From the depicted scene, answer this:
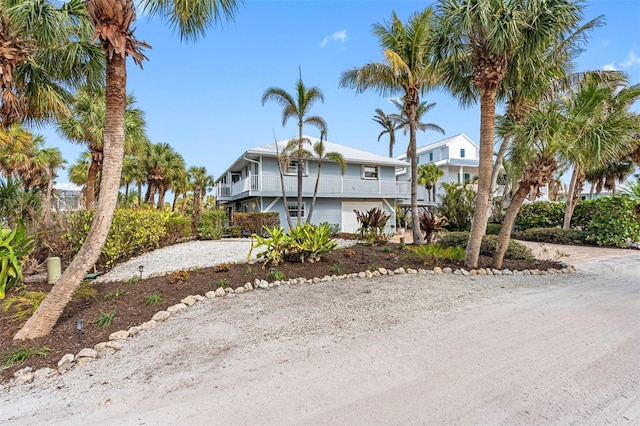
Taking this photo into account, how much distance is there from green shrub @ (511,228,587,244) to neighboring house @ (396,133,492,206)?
40.5ft

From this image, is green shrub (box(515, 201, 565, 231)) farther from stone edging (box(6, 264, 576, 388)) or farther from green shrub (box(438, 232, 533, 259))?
stone edging (box(6, 264, 576, 388))

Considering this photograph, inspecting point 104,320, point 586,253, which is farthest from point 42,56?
point 586,253

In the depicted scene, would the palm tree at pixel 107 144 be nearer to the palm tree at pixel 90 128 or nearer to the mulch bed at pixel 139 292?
the mulch bed at pixel 139 292

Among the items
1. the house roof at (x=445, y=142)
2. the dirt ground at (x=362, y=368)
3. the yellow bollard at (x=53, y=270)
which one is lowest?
the dirt ground at (x=362, y=368)

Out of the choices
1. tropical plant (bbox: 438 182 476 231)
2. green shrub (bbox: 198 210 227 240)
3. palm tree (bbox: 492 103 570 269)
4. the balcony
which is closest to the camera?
palm tree (bbox: 492 103 570 269)

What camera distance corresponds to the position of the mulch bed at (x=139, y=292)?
3.70m

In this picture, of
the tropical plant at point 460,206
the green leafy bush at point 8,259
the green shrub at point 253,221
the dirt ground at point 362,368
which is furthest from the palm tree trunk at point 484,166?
the tropical plant at point 460,206

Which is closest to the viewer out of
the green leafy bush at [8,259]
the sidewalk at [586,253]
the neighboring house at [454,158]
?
the green leafy bush at [8,259]

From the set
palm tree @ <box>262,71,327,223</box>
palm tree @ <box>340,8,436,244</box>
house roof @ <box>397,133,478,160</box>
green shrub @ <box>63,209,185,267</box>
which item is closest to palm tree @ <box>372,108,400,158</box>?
house roof @ <box>397,133,478,160</box>

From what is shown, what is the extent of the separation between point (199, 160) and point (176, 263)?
85.2 feet

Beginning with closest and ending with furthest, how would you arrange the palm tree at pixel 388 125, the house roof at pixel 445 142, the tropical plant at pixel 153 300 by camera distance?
the tropical plant at pixel 153 300, the house roof at pixel 445 142, the palm tree at pixel 388 125

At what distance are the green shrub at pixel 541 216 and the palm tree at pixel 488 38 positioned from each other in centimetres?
1112

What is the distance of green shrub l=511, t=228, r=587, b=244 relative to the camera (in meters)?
13.4

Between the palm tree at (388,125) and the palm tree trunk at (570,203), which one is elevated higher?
the palm tree at (388,125)
